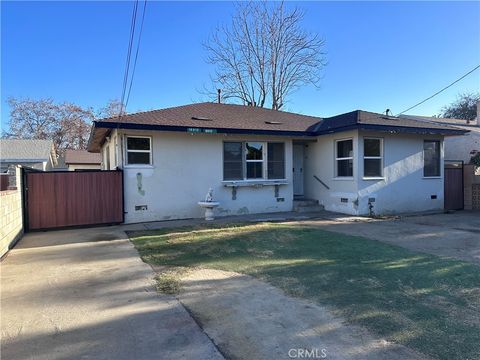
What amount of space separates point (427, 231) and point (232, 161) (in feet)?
21.3

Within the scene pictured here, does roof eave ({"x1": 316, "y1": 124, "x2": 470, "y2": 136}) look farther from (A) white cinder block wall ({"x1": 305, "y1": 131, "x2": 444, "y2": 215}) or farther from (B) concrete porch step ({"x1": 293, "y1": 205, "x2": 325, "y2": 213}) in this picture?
(B) concrete porch step ({"x1": 293, "y1": 205, "x2": 325, "y2": 213})

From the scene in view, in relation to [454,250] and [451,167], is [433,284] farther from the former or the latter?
[451,167]

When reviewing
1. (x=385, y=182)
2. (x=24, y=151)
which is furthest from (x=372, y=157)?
(x=24, y=151)

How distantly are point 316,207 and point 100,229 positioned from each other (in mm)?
7804

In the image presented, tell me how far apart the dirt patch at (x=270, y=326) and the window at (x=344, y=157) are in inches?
334

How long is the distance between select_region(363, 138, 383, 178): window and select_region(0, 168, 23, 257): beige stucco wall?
1041cm

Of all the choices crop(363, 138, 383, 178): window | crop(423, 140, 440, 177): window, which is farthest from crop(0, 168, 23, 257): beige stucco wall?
crop(423, 140, 440, 177): window

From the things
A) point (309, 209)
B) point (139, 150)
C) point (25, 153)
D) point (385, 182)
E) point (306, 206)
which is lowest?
point (309, 209)

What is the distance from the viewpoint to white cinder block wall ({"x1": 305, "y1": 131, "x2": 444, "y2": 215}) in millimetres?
11977

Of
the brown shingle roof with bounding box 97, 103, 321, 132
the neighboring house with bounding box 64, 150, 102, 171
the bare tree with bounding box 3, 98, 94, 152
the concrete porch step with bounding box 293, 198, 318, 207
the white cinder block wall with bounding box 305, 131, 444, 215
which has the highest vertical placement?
the bare tree with bounding box 3, 98, 94, 152

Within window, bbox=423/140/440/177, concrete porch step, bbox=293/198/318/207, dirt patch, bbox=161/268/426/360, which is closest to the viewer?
dirt patch, bbox=161/268/426/360

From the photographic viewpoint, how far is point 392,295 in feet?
14.1

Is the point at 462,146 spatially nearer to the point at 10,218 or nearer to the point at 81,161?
the point at 10,218

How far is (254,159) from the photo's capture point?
12.8m
